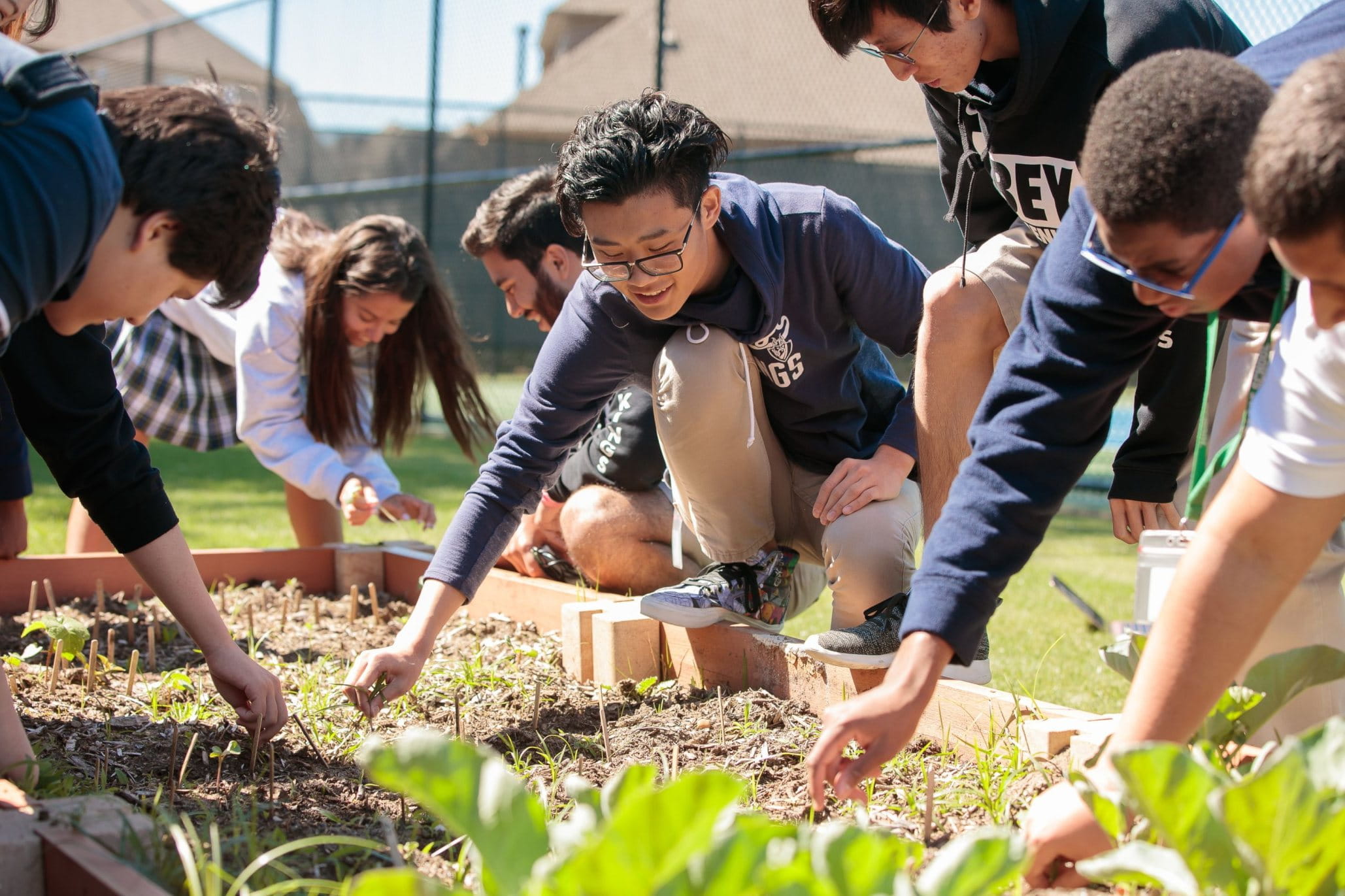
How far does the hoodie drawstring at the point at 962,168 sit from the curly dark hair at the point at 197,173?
1.52 metres

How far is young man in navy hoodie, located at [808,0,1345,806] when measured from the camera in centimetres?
135

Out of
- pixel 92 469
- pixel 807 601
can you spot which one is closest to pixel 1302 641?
pixel 807 601

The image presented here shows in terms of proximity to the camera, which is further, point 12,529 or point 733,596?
point 12,529

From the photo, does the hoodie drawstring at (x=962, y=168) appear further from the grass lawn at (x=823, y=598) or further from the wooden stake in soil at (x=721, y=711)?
the wooden stake in soil at (x=721, y=711)

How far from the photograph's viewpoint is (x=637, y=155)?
251 cm

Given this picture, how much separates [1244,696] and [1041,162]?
1345 millimetres

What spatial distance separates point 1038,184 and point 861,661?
1.09 meters

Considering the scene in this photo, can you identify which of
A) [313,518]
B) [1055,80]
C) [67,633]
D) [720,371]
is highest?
[1055,80]

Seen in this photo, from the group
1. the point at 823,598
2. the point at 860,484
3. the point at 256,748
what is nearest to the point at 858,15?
the point at 860,484

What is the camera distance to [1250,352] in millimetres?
2150

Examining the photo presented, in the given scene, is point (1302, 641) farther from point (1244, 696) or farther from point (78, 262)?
point (78, 262)

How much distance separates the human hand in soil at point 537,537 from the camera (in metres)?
3.88

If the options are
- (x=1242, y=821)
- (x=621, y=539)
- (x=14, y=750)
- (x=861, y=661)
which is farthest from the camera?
(x=621, y=539)

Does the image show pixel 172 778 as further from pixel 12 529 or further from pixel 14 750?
pixel 12 529
